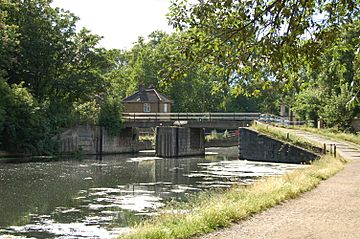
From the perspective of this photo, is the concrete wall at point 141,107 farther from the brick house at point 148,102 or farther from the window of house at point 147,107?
the window of house at point 147,107

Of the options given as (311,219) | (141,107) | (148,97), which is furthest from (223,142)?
(311,219)

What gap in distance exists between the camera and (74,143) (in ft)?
189

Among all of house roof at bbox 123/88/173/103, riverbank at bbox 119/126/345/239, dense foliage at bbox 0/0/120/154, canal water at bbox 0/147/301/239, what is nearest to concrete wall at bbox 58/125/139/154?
dense foliage at bbox 0/0/120/154

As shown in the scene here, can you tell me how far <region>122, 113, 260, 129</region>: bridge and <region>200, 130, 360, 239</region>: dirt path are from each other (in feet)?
125

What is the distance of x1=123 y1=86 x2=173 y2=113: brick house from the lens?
80000 millimetres

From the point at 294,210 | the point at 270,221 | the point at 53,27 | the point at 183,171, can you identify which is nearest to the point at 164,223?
the point at 270,221

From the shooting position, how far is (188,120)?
6216cm

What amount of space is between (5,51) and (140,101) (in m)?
34.8

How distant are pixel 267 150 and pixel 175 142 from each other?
14622 mm

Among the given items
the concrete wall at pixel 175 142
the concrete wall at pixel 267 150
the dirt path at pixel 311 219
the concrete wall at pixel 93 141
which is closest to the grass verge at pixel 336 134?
the concrete wall at pixel 267 150

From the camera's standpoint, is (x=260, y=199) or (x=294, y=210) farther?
(x=260, y=199)

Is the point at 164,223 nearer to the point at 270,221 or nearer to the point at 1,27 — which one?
the point at 270,221

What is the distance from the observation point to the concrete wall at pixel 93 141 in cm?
5669

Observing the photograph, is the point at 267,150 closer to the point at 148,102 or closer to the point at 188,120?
the point at 188,120
